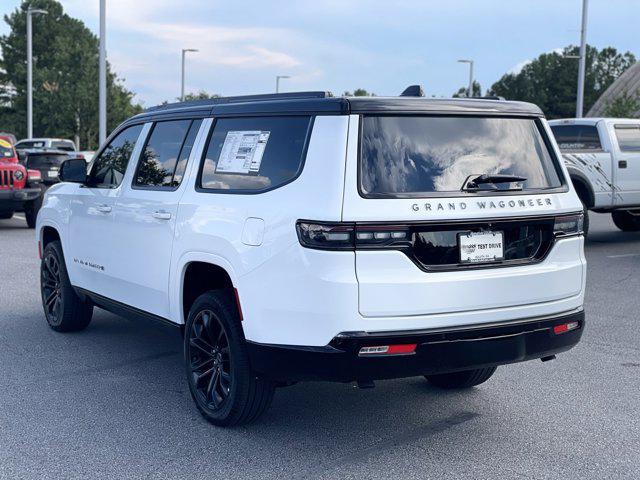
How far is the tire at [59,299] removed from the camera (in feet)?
23.4

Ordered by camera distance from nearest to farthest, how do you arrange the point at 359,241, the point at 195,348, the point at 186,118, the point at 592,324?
the point at 359,241
the point at 195,348
the point at 186,118
the point at 592,324

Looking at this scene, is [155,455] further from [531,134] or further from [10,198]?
[10,198]

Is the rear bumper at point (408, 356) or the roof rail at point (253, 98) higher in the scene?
the roof rail at point (253, 98)

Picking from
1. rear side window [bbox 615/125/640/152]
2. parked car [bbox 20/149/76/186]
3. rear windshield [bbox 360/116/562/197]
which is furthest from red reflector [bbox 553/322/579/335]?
parked car [bbox 20/149/76/186]

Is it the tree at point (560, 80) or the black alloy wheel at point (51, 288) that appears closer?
the black alloy wheel at point (51, 288)

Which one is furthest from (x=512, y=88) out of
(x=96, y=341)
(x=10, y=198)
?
(x=96, y=341)

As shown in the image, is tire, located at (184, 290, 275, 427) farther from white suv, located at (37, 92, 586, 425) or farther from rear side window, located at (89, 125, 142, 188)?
rear side window, located at (89, 125, 142, 188)

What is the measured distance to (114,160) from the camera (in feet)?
21.0

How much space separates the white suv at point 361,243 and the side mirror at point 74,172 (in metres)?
1.54

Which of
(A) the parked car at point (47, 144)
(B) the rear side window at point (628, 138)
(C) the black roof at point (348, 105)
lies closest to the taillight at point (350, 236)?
(C) the black roof at point (348, 105)

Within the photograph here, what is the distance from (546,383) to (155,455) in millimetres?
2765

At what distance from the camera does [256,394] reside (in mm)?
4652

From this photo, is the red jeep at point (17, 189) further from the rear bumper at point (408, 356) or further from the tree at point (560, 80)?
the tree at point (560, 80)

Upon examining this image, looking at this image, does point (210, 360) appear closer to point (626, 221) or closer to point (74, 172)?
point (74, 172)
